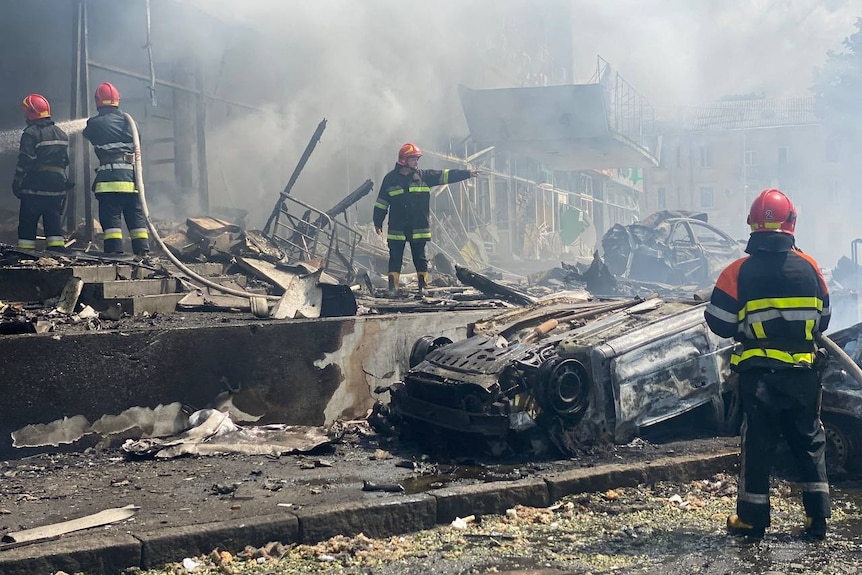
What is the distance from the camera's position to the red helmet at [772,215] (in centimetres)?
431

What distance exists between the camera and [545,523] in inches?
169

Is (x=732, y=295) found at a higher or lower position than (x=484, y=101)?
lower

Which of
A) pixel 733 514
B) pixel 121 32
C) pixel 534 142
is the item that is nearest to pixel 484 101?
pixel 534 142

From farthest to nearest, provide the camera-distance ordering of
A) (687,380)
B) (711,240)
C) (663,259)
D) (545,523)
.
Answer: (711,240)
(663,259)
(687,380)
(545,523)

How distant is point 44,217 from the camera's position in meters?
8.83

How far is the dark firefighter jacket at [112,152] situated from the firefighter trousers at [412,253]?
312 centimetres

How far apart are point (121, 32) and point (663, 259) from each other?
992 centimetres

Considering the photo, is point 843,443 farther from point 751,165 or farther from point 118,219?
point 751,165

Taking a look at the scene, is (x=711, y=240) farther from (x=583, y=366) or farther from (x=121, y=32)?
(x=583, y=366)

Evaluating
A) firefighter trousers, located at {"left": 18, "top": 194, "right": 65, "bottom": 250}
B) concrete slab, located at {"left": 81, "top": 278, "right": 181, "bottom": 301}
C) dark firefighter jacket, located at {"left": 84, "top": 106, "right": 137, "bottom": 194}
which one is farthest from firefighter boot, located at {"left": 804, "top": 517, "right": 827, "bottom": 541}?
firefighter trousers, located at {"left": 18, "top": 194, "right": 65, "bottom": 250}

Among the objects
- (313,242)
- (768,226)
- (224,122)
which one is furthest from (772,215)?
(224,122)

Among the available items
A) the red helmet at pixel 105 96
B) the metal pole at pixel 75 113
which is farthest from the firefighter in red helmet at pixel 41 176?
the metal pole at pixel 75 113

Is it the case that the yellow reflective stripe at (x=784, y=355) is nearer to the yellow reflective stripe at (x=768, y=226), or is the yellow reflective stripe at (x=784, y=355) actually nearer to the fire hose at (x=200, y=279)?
the yellow reflective stripe at (x=768, y=226)

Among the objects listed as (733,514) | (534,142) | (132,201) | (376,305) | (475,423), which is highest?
(534,142)
